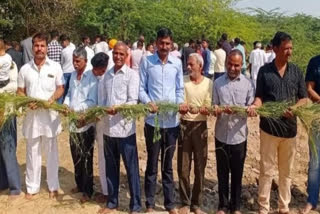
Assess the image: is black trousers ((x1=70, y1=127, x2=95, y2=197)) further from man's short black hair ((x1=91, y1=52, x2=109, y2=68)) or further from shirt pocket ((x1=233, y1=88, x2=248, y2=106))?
shirt pocket ((x1=233, y1=88, x2=248, y2=106))

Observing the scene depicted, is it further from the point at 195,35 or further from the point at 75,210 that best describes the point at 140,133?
the point at 195,35

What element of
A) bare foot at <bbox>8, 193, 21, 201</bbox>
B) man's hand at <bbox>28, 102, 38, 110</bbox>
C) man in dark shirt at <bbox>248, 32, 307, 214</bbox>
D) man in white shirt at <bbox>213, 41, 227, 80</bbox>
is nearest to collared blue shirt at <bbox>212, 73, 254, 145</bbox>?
man in dark shirt at <bbox>248, 32, 307, 214</bbox>

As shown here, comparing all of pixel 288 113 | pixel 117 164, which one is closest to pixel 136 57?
pixel 117 164

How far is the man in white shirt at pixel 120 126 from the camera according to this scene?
529 centimetres

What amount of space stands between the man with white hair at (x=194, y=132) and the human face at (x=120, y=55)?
697 millimetres

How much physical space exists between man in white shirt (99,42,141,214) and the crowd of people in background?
0.4 inches

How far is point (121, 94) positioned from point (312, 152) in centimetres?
217

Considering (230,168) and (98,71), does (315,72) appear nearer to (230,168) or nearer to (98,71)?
(230,168)

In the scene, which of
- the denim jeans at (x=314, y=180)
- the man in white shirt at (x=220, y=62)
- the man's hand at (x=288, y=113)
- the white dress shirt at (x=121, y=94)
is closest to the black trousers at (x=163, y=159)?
the white dress shirt at (x=121, y=94)

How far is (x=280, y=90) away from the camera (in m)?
5.18

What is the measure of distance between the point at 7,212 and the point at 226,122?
2637 millimetres

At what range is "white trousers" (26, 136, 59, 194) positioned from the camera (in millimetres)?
5820

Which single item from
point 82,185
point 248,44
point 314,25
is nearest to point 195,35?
point 248,44

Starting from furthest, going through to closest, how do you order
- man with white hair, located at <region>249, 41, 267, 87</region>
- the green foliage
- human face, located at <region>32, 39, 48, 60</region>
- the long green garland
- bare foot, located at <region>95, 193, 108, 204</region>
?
1. the green foliage
2. man with white hair, located at <region>249, 41, 267, 87</region>
3. bare foot, located at <region>95, 193, 108, 204</region>
4. human face, located at <region>32, 39, 48, 60</region>
5. the long green garland
